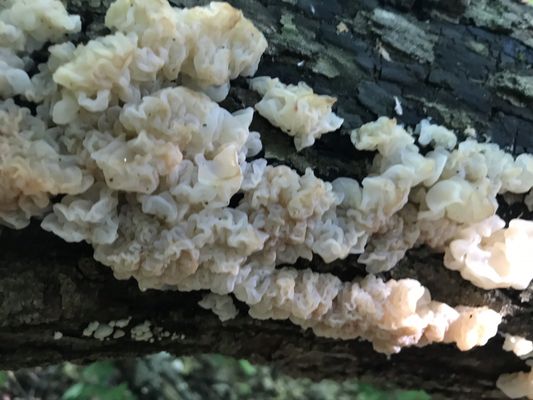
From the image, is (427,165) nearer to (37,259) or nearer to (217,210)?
(217,210)

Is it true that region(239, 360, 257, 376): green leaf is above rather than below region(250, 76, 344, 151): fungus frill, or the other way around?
below

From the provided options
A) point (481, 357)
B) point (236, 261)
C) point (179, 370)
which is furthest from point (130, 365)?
point (236, 261)

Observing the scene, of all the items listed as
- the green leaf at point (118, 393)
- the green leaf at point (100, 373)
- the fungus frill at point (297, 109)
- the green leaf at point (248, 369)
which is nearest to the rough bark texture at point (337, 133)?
the fungus frill at point (297, 109)

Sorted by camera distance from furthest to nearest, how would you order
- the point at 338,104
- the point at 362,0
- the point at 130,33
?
the point at 362,0, the point at 338,104, the point at 130,33

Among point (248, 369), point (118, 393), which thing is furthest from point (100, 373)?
point (248, 369)

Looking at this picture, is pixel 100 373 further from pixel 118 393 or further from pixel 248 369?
pixel 248 369

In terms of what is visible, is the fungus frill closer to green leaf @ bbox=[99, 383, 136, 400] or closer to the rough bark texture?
the rough bark texture

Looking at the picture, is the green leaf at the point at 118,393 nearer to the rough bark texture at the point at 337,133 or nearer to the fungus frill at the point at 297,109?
the rough bark texture at the point at 337,133

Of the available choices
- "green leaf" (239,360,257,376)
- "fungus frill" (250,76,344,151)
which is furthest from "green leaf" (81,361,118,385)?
"fungus frill" (250,76,344,151)
